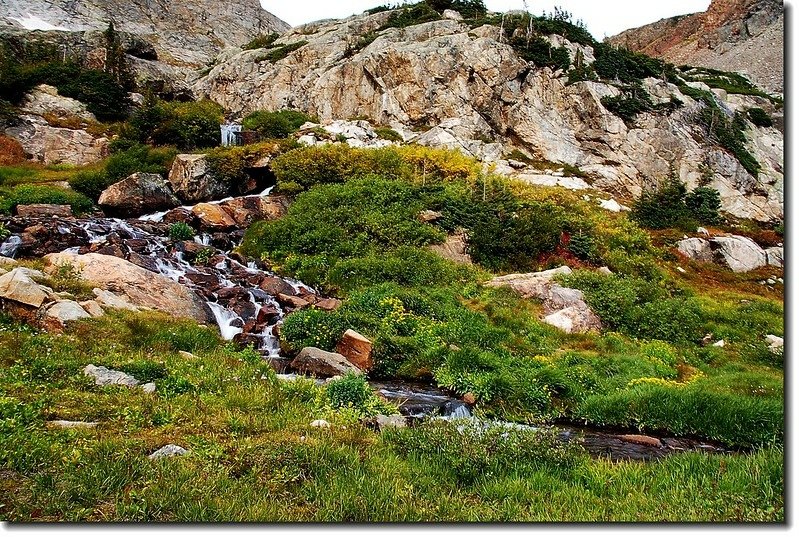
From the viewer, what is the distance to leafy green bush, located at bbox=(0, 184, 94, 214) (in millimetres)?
21998

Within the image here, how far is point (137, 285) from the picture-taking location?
14.0 metres

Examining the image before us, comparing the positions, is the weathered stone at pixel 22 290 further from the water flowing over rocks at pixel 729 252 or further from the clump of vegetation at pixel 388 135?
the clump of vegetation at pixel 388 135

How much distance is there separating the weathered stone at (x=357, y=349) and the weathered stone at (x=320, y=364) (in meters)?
0.56

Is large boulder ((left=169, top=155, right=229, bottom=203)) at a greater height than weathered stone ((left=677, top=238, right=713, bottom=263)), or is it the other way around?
large boulder ((left=169, top=155, right=229, bottom=203))

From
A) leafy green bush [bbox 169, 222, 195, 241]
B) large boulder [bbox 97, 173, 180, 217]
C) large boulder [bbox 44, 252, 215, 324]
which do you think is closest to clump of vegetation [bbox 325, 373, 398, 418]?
large boulder [bbox 44, 252, 215, 324]

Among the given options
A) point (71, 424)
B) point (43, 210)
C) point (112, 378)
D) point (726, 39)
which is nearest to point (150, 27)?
point (43, 210)

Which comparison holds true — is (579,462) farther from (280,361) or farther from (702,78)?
(702,78)

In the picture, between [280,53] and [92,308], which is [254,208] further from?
[280,53]

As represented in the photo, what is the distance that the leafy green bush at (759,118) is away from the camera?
5106cm

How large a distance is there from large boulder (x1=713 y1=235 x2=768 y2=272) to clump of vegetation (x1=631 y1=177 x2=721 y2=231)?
7.12 feet

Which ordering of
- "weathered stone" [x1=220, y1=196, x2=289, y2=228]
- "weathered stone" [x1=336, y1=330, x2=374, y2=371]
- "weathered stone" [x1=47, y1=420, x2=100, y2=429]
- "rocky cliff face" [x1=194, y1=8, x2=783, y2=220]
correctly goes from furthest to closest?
"rocky cliff face" [x1=194, y1=8, x2=783, y2=220], "weathered stone" [x1=220, y1=196, x2=289, y2=228], "weathered stone" [x1=336, y1=330, x2=374, y2=371], "weathered stone" [x1=47, y1=420, x2=100, y2=429]

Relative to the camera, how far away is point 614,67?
151 ft

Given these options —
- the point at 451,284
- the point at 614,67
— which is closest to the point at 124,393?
the point at 451,284

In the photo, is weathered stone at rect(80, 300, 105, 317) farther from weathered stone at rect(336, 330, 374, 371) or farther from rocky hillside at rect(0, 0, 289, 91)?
rocky hillside at rect(0, 0, 289, 91)
